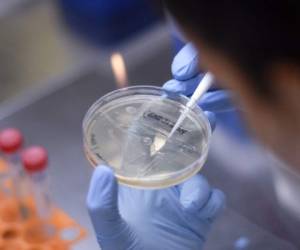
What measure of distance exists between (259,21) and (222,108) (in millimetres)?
682

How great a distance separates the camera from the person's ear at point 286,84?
1.44 feet

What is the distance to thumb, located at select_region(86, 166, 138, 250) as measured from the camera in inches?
33.3

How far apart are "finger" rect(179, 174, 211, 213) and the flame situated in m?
0.47

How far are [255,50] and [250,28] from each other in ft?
0.05

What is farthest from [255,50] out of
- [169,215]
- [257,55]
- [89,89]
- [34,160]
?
[89,89]

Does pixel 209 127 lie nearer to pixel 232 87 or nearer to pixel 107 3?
pixel 232 87

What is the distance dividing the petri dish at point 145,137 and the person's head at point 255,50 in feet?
1.26

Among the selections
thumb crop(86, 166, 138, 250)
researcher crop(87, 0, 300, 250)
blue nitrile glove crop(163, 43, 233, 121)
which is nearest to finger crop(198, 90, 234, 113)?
blue nitrile glove crop(163, 43, 233, 121)

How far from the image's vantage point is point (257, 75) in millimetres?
457

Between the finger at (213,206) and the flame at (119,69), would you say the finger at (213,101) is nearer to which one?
the finger at (213,206)

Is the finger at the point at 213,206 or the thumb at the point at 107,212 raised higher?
the thumb at the point at 107,212

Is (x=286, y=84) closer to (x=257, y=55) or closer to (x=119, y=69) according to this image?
(x=257, y=55)

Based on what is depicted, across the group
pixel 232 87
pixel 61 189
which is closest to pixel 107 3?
pixel 61 189

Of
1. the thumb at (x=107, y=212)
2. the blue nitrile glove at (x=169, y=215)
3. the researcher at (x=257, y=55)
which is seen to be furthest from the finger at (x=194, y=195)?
the researcher at (x=257, y=55)
